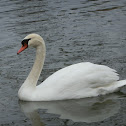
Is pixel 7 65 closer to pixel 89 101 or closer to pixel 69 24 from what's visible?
pixel 89 101

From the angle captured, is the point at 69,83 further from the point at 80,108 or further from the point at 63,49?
the point at 63,49

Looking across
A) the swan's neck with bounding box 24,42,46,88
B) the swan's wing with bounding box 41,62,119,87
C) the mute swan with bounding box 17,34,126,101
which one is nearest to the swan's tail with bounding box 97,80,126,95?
the mute swan with bounding box 17,34,126,101

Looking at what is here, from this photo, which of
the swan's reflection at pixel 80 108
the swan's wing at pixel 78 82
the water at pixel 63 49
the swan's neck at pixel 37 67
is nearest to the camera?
the swan's reflection at pixel 80 108

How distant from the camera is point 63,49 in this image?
12.2 m

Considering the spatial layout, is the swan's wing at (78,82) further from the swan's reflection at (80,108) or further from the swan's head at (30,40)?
the swan's head at (30,40)

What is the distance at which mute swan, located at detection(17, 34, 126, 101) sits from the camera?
29.8ft

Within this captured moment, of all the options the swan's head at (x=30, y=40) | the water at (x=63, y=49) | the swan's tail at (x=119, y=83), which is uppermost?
the swan's head at (x=30, y=40)

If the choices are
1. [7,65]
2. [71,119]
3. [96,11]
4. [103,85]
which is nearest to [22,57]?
[7,65]

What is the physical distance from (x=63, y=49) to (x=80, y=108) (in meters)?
3.71

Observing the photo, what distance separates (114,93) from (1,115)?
8.19 ft

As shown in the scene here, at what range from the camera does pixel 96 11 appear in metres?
16.2

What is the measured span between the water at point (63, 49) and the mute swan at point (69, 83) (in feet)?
0.52

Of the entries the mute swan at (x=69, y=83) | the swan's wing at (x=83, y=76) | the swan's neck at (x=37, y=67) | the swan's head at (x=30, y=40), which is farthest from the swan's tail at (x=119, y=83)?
the swan's head at (x=30, y=40)

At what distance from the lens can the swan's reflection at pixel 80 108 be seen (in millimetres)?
8250
